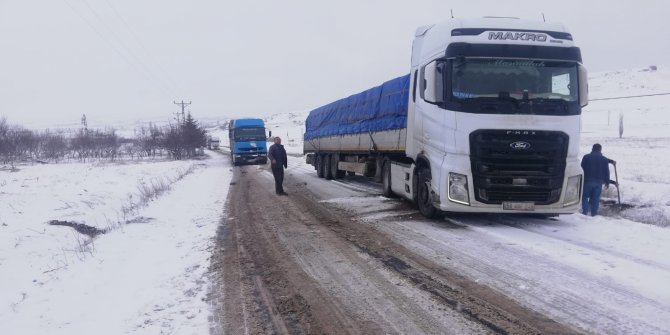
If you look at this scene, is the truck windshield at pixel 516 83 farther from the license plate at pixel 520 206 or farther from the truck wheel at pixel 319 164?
the truck wheel at pixel 319 164

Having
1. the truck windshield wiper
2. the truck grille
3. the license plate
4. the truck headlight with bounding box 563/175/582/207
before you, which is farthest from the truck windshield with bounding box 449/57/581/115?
the license plate

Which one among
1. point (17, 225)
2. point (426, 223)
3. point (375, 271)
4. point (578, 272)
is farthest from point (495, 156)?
point (17, 225)

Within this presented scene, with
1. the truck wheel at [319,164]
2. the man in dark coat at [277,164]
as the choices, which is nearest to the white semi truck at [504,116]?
the man in dark coat at [277,164]

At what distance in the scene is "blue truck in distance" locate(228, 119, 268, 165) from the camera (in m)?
31.5

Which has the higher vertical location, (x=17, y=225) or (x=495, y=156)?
(x=495, y=156)

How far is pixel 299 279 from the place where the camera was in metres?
5.39

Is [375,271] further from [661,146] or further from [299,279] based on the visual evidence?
[661,146]

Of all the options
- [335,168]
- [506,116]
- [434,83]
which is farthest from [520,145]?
[335,168]

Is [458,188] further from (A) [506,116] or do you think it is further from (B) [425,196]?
(A) [506,116]

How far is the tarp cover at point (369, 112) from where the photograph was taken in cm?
1112

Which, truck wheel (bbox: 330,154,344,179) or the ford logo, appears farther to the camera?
truck wheel (bbox: 330,154,344,179)

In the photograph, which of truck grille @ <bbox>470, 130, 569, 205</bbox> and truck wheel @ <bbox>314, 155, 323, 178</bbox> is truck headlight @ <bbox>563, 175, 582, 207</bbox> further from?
truck wheel @ <bbox>314, 155, 323, 178</bbox>

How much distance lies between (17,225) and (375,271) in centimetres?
836

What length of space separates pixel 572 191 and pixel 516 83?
6.66 feet
